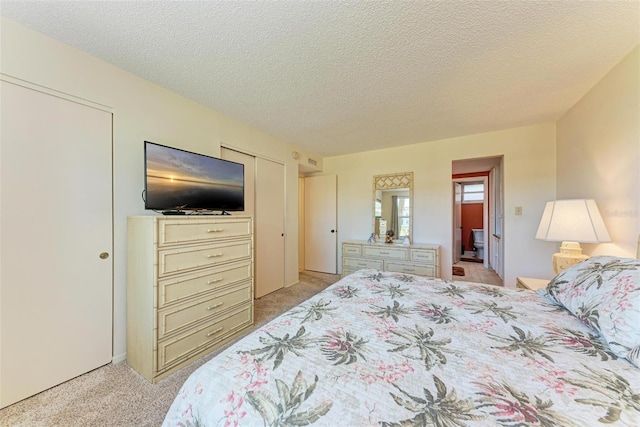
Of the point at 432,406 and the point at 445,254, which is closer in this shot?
the point at 432,406

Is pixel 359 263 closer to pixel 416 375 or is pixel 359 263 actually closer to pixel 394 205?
pixel 394 205

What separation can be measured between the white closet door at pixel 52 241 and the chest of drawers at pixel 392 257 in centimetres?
305

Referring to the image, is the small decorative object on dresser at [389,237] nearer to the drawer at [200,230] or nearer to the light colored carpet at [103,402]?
the drawer at [200,230]

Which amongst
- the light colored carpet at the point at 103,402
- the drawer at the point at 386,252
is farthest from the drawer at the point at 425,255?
the light colored carpet at the point at 103,402

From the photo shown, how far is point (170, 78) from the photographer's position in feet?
6.64

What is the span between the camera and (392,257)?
3.63m

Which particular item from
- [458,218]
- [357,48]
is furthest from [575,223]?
[458,218]

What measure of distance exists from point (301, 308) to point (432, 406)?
0.79m

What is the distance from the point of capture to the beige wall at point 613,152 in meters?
1.64

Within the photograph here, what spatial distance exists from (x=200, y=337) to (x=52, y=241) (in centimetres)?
125

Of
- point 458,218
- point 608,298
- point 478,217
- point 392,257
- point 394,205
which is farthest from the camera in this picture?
point 478,217

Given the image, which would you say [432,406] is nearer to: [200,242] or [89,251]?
[200,242]

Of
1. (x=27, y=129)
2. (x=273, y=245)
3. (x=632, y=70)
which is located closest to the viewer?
(x=27, y=129)

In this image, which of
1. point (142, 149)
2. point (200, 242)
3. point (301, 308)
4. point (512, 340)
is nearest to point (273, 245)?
point (200, 242)
